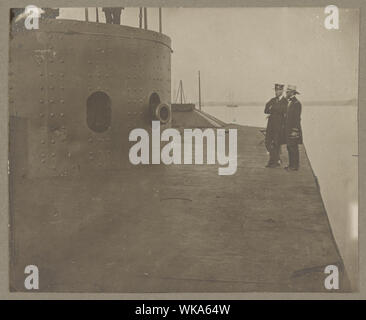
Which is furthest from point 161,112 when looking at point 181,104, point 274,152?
point 274,152

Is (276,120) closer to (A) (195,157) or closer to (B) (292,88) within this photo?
(B) (292,88)

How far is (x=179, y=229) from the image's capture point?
3.51m

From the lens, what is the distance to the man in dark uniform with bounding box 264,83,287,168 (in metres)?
3.52

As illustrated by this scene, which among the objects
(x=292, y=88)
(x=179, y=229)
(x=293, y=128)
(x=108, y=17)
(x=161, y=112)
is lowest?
(x=179, y=229)

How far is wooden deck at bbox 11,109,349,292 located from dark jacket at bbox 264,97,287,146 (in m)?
0.10

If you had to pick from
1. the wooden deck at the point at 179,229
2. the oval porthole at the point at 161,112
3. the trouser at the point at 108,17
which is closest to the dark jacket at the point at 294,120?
the wooden deck at the point at 179,229

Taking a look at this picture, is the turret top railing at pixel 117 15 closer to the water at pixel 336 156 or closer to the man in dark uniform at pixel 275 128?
the water at pixel 336 156

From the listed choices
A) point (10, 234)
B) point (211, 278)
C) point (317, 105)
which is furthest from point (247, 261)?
point (10, 234)

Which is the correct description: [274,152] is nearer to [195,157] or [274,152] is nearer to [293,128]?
[293,128]

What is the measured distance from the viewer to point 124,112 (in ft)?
11.8

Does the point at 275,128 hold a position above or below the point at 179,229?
above

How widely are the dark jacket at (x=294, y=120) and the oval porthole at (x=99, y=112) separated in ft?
4.14

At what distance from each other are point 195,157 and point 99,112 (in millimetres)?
752

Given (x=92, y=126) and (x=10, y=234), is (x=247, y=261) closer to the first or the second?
(x=92, y=126)
